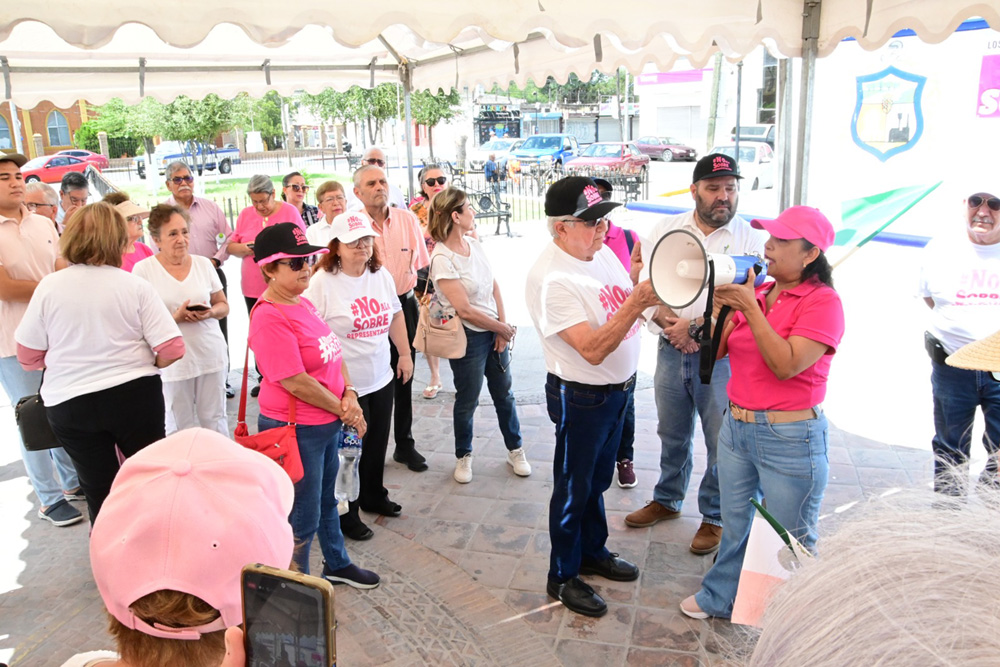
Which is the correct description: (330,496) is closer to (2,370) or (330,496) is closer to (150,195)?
(2,370)

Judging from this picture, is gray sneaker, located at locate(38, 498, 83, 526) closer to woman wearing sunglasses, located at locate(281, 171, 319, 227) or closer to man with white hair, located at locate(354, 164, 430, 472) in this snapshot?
man with white hair, located at locate(354, 164, 430, 472)

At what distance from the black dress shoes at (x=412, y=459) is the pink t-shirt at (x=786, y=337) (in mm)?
2631

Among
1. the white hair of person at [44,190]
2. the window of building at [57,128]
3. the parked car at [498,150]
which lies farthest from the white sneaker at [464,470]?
the window of building at [57,128]

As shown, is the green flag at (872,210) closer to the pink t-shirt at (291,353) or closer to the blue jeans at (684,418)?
the blue jeans at (684,418)

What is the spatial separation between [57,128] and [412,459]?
40788 millimetres

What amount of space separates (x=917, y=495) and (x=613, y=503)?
365cm

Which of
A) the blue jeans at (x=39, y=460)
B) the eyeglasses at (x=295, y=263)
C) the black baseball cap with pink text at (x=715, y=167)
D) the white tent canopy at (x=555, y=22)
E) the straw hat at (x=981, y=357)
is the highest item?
the white tent canopy at (x=555, y=22)

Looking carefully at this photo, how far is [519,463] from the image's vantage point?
16.2 feet

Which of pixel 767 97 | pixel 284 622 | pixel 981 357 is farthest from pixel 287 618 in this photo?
pixel 767 97

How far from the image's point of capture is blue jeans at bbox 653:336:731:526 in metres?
3.89

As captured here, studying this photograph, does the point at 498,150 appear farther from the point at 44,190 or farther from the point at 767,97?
the point at 44,190

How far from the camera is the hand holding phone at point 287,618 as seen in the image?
102cm

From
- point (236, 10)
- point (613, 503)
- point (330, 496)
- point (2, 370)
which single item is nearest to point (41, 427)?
point (2, 370)

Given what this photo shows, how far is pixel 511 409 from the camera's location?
4926 millimetres
